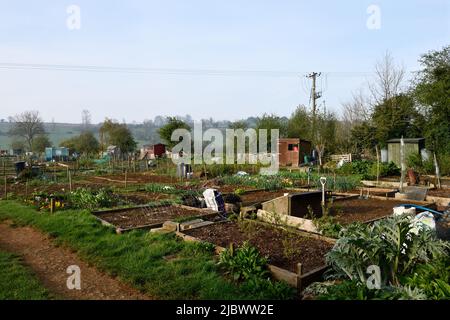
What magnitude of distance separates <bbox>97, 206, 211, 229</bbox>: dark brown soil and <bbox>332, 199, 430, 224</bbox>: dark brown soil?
3.45 m

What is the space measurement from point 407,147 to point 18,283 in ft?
74.7

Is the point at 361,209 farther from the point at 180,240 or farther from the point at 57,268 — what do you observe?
the point at 57,268

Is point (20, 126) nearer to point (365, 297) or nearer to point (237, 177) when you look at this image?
point (237, 177)

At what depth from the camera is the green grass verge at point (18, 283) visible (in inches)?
165

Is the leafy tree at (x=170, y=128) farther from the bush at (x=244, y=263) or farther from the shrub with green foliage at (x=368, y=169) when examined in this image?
the bush at (x=244, y=263)

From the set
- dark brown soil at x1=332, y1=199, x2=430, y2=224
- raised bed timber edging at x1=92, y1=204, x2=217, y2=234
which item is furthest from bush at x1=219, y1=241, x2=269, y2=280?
dark brown soil at x1=332, y1=199, x2=430, y2=224

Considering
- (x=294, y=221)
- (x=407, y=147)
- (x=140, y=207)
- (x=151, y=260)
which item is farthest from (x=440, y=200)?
(x=407, y=147)

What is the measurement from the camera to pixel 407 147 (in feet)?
72.2

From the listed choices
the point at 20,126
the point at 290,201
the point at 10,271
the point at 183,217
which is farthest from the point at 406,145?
the point at 20,126

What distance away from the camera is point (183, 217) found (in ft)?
26.4

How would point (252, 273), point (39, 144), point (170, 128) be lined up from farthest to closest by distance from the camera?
point (39, 144), point (170, 128), point (252, 273)

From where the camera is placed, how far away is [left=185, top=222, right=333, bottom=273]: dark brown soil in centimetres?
504

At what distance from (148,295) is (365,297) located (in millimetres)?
2493

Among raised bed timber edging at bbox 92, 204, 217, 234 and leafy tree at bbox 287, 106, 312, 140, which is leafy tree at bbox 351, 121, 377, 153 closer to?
leafy tree at bbox 287, 106, 312, 140
